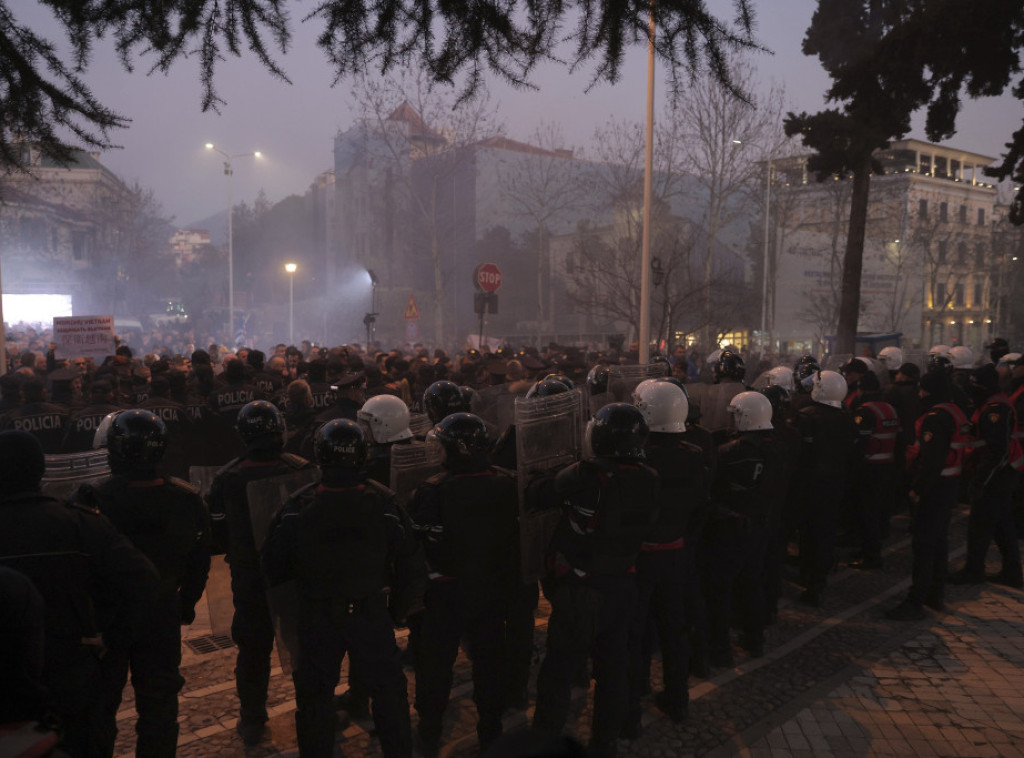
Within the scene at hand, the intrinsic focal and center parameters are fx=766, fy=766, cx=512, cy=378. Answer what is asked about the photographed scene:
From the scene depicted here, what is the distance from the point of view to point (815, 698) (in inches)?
203

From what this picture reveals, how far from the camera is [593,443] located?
4.44 metres

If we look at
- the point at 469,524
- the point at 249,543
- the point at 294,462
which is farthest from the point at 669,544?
the point at 249,543

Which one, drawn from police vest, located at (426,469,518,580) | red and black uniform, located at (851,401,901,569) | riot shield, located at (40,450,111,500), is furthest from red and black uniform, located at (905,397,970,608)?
riot shield, located at (40,450,111,500)

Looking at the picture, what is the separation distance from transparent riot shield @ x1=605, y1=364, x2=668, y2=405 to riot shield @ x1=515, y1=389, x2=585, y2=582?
8.64 ft

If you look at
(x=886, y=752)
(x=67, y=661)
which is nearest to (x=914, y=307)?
(x=886, y=752)

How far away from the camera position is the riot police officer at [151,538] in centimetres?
383

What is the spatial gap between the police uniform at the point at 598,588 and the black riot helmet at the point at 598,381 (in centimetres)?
366

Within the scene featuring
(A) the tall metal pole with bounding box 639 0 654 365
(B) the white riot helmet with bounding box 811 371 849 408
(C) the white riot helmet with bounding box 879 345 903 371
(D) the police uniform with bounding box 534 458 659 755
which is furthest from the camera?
(A) the tall metal pole with bounding box 639 0 654 365

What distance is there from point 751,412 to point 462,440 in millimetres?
2499

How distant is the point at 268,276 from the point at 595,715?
286 ft

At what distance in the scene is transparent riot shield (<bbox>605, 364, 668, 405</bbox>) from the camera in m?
8.05

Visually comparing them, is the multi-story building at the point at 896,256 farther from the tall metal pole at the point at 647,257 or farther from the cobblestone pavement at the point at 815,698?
the cobblestone pavement at the point at 815,698

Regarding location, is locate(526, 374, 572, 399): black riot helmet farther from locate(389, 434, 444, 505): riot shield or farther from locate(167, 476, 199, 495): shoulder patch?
locate(167, 476, 199, 495): shoulder patch

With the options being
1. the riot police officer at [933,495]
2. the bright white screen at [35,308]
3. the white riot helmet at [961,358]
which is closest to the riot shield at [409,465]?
the riot police officer at [933,495]
